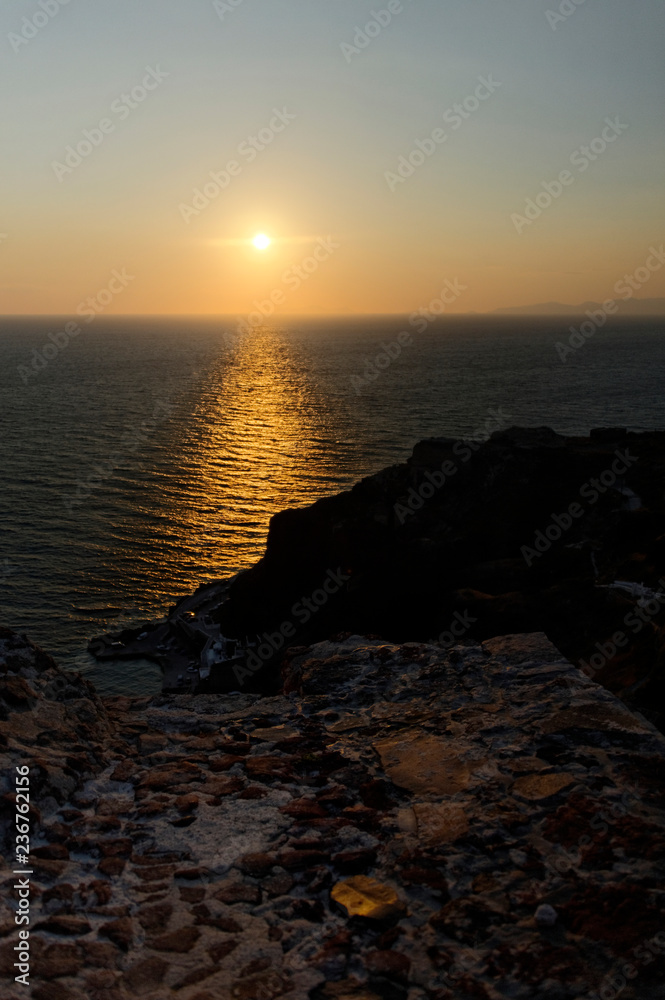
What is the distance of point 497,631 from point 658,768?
1573cm

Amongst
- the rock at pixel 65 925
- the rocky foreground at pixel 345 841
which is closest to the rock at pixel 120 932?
the rocky foreground at pixel 345 841

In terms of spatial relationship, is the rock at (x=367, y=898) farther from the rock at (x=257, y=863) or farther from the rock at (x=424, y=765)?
the rock at (x=424, y=765)

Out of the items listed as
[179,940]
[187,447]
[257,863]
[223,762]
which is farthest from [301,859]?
[187,447]

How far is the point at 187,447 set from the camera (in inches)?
2896

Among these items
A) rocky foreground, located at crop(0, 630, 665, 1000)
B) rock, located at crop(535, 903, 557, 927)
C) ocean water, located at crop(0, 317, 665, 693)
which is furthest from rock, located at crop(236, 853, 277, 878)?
ocean water, located at crop(0, 317, 665, 693)

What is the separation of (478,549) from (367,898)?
2645 cm

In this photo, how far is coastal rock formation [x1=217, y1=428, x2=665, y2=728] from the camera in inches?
872

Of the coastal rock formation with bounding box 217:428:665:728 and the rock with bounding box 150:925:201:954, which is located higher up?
the coastal rock formation with bounding box 217:428:665:728

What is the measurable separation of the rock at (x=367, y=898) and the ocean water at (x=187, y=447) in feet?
95.4

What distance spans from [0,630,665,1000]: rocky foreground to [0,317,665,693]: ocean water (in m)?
27.1

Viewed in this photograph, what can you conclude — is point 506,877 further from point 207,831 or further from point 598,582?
point 598,582

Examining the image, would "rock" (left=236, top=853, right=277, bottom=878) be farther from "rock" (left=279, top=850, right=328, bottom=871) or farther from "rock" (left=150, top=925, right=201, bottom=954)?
"rock" (left=150, top=925, right=201, bottom=954)

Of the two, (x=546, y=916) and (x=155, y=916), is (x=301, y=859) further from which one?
(x=546, y=916)

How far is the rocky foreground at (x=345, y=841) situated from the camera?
4121 mm
